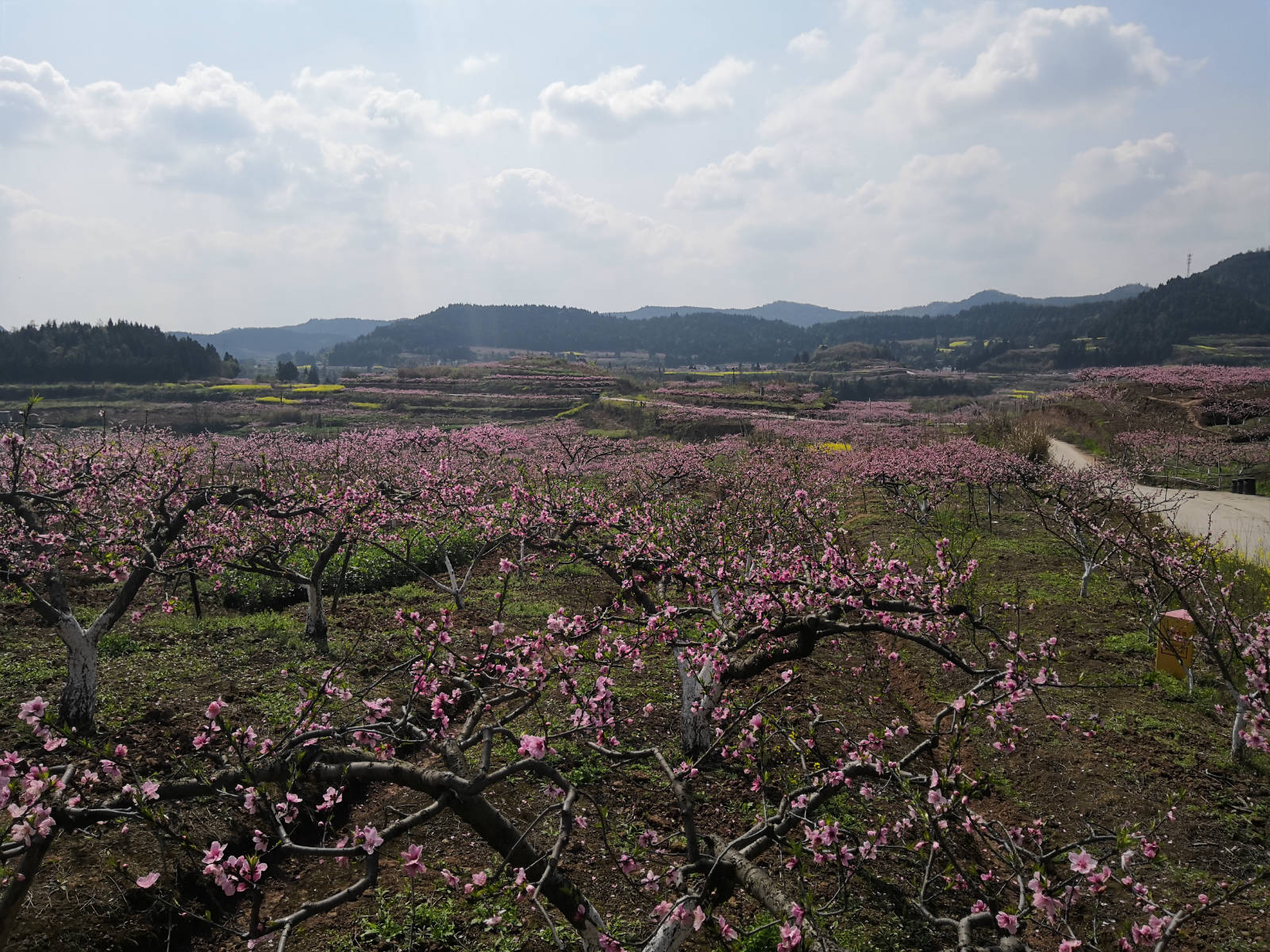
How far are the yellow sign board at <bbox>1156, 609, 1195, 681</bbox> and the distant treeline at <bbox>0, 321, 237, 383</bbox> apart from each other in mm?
108845

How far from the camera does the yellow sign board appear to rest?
1096cm

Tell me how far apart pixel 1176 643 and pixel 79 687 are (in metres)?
16.1

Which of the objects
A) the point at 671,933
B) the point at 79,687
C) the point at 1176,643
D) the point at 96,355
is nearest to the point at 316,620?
the point at 79,687

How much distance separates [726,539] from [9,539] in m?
11.5

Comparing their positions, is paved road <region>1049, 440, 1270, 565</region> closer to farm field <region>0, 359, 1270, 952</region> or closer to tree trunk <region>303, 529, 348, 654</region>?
farm field <region>0, 359, 1270, 952</region>

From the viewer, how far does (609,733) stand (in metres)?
7.45

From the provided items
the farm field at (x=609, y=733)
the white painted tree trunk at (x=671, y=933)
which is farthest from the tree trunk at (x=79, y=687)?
the white painted tree trunk at (x=671, y=933)

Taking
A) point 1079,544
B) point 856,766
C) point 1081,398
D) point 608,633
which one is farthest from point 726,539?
point 1081,398

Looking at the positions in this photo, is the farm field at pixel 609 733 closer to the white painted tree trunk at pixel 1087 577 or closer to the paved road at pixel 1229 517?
the white painted tree trunk at pixel 1087 577

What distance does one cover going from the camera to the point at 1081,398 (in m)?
53.6

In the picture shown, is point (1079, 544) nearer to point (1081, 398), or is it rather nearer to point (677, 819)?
point (677, 819)

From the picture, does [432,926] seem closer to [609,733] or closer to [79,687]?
[609,733]

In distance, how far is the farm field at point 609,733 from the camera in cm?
462

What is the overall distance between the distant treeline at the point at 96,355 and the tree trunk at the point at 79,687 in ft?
331
